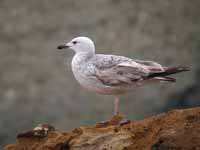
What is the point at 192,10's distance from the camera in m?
23.6

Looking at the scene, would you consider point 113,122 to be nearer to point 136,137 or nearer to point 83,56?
point 136,137

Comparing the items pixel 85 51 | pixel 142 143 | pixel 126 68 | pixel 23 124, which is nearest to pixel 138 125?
pixel 142 143

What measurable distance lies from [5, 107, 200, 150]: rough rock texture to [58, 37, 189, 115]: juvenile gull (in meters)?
1.08

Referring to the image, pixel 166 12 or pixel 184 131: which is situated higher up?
pixel 166 12

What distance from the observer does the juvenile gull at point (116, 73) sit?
977cm

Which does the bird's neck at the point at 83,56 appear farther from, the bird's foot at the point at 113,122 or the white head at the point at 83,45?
the bird's foot at the point at 113,122

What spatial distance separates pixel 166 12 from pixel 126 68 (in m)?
13.8

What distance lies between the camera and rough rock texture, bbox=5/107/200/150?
7910 millimetres

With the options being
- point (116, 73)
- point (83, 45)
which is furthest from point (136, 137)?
point (83, 45)

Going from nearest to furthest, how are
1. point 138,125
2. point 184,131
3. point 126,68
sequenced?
point 184,131
point 138,125
point 126,68

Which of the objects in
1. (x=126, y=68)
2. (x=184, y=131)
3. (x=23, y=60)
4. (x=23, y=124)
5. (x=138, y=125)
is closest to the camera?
(x=184, y=131)

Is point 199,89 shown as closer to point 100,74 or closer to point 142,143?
point 100,74

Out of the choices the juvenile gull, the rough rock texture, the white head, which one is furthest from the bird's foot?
the white head

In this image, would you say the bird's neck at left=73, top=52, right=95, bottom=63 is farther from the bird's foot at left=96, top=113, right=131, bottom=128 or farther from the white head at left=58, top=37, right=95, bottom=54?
the bird's foot at left=96, top=113, right=131, bottom=128
